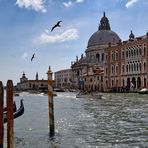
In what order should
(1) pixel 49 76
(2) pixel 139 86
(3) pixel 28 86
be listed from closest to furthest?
1. (1) pixel 49 76
2. (2) pixel 139 86
3. (3) pixel 28 86

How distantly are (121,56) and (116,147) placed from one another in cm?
6108

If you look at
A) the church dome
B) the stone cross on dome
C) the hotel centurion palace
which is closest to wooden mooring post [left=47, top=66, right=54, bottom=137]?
the hotel centurion palace

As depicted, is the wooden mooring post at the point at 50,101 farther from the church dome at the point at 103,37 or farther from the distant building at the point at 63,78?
the distant building at the point at 63,78

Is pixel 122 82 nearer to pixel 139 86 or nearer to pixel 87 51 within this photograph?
pixel 139 86

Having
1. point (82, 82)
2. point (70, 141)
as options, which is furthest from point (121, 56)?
point (70, 141)

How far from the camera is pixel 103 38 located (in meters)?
105

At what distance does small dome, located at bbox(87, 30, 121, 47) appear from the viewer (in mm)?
104438

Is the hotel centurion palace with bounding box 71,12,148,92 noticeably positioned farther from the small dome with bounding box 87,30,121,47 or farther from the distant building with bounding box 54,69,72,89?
the distant building with bounding box 54,69,72,89

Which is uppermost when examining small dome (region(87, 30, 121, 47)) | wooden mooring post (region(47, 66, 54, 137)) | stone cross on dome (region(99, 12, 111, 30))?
stone cross on dome (region(99, 12, 111, 30))

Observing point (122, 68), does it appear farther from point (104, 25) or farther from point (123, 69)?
point (104, 25)

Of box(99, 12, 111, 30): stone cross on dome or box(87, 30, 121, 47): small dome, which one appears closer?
box(87, 30, 121, 47): small dome

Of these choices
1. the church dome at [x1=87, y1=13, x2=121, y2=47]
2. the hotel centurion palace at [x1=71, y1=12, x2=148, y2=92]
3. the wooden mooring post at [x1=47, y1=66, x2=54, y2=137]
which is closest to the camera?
the wooden mooring post at [x1=47, y1=66, x2=54, y2=137]

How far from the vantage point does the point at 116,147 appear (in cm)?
1091

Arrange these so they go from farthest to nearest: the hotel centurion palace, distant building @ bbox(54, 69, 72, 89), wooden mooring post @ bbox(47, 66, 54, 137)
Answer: distant building @ bbox(54, 69, 72, 89), the hotel centurion palace, wooden mooring post @ bbox(47, 66, 54, 137)
